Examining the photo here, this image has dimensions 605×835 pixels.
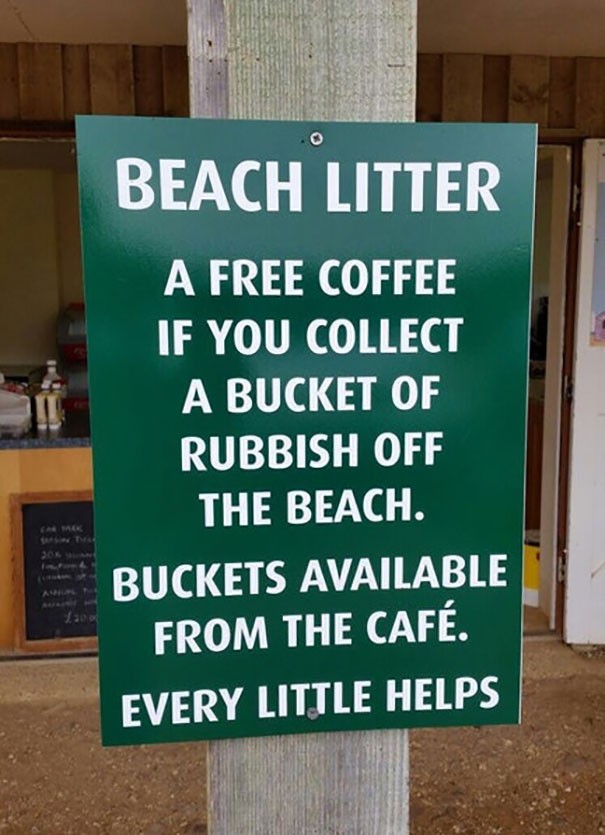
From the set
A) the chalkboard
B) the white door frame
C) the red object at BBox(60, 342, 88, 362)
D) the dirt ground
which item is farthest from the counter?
the red object at BBox(60, 342, 88, 362)

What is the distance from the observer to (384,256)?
1.01 meters

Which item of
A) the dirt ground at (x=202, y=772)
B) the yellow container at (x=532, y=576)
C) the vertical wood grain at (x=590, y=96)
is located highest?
the vertical wood grain at (x=590, y=96)

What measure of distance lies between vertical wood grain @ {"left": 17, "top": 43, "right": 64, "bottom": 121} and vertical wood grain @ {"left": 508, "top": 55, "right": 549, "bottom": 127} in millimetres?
1698

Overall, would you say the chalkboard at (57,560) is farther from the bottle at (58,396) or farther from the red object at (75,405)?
the red object at (75,405)

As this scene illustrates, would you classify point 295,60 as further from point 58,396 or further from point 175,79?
point 58,396

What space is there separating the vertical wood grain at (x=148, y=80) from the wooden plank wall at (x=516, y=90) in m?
0.98

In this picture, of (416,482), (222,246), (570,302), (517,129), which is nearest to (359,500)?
(416,482)

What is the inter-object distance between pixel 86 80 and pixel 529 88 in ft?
5.48

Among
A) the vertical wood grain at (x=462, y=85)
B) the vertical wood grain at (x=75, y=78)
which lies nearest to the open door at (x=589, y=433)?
the vertical wood grain at (x=462, y=85)

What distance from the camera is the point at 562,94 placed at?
3295 millimetres

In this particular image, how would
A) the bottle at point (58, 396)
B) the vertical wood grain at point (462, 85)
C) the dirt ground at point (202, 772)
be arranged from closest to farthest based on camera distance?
the dirt ground at point (202, 772) → the vertical wood grain at point (462, 85) → the bottle at point (58, 396)

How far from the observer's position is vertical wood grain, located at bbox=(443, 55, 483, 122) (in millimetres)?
3230

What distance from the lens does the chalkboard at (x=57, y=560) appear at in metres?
3.42

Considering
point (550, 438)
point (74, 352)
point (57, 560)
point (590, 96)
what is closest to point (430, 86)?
point (590, 96)
